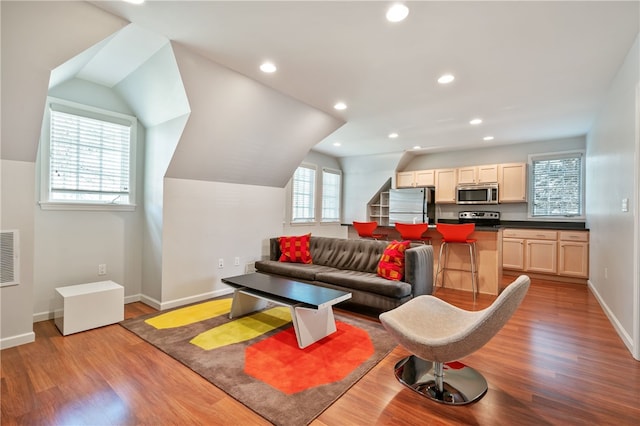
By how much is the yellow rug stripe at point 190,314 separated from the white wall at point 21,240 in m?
0.95

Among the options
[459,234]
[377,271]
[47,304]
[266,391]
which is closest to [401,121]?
[459,234]

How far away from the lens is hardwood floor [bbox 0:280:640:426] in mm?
1673

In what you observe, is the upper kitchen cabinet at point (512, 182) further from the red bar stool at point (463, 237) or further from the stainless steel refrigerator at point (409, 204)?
the red bar stool at point (463, 237)

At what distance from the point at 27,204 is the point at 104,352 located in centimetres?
143

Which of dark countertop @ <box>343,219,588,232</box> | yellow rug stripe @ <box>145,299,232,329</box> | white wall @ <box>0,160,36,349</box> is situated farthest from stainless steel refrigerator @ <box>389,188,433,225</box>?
white wall @ <box>0,160,36,349</box>

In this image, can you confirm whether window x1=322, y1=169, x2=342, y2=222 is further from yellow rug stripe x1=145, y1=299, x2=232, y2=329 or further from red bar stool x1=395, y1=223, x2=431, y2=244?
yellow rug stripe x1=145, y1=299, x2=232, y2=329

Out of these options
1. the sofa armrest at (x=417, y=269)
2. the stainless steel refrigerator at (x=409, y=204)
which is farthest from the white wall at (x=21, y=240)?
the stainless steel refrigerator at (x=409, y=204)

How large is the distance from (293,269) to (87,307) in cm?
216

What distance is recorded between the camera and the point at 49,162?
308 centimetres

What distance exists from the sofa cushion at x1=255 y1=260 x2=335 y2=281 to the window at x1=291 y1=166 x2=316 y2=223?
2109 millimetres

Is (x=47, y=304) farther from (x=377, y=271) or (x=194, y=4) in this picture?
(x=377, y=271)

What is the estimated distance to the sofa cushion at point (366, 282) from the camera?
10.0 feet

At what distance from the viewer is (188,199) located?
374 cm

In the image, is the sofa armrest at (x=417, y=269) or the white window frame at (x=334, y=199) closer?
the sofa armrest at (x=417, y=269)
